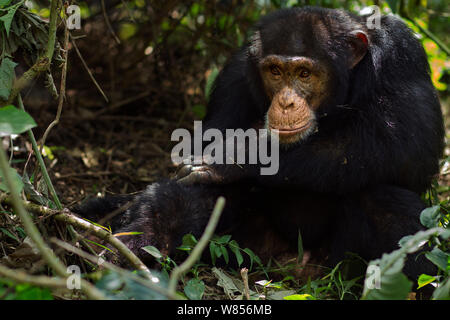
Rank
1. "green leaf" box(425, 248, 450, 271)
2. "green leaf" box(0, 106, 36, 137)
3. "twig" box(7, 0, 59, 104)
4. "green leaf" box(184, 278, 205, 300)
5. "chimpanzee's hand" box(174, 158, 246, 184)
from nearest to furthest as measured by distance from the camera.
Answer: "green leaf" box(0, 106, 36, 137), "green leaf" box(425, 248, 450, 271), "green leaf" box(184, 278, 205, 300), "twig" box(7, 0, 59, 104), "chimpanzee's hand" box(174, 158, 246, 184)

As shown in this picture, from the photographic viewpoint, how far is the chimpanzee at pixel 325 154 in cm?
381

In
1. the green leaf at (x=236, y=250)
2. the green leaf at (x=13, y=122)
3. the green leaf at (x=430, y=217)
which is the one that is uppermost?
the green leaf at (x=13, y=122)

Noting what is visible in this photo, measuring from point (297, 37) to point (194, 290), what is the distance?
6.35ft

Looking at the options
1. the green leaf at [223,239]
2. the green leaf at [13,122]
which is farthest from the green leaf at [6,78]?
the green leaf at [223,239]

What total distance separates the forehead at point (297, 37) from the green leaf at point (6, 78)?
1812mm

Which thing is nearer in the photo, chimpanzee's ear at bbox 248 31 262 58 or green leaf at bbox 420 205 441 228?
green leaf at bbox 420 205 441 228

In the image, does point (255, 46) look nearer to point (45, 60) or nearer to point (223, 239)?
point (223, 239)

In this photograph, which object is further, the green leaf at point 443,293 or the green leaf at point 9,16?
the green leaf at point 9,16

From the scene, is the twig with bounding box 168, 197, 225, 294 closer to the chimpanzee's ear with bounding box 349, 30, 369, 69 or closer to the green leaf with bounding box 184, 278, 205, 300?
the green leaf with bounding box 184, 278, 205, 300

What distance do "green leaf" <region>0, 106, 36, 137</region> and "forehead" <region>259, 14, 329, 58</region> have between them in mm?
2102

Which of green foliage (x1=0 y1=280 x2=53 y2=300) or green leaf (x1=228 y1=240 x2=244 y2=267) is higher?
green foliage (x1=0 y1=280 x2=53 y2=300)

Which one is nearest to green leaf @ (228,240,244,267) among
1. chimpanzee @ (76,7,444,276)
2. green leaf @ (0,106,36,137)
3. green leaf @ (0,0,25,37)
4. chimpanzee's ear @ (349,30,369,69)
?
chimpanzee @ (76,7,444,276)

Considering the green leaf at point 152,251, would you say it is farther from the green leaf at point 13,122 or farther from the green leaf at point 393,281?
the green leaf at point 393,281

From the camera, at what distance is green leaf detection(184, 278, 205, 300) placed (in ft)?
10.4
